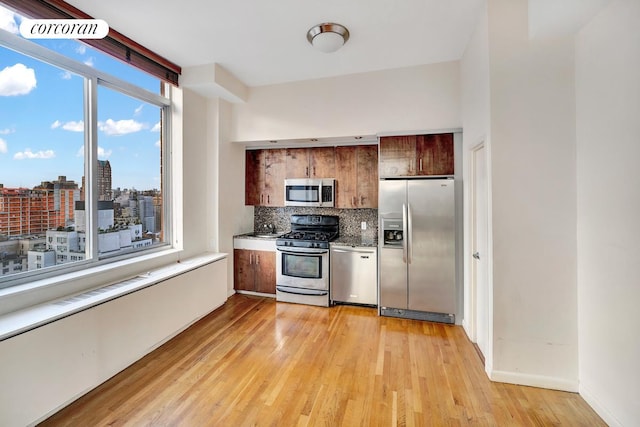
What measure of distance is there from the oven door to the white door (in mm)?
1785

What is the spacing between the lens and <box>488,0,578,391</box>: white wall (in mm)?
2084

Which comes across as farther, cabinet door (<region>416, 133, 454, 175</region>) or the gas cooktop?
the gas cooktop

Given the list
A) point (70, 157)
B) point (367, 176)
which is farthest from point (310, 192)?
point (70, 157)

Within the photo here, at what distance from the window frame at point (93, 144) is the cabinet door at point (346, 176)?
7.30ft

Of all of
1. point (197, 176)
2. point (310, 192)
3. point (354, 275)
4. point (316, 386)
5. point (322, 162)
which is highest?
point (322, 162)

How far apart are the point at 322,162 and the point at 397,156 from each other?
1.17 m

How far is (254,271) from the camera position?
4.20 meters

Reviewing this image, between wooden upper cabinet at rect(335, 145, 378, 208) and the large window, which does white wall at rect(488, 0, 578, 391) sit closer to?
wooden upper cabinet at rect(335, 145, 378, 208)

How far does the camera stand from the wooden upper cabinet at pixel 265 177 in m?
4.37

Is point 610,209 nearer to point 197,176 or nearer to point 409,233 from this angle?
point 409,233

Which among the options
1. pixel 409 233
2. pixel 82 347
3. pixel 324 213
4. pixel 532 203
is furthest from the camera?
pixel 324 213

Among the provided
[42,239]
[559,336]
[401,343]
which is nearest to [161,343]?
[42,239]

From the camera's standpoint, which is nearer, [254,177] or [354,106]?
[354,106]

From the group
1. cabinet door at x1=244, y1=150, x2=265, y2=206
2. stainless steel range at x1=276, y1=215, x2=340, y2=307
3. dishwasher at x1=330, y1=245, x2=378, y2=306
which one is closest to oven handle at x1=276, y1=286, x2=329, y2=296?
stainless steel range at x1=276, y1=215, x2=340, y2=307
